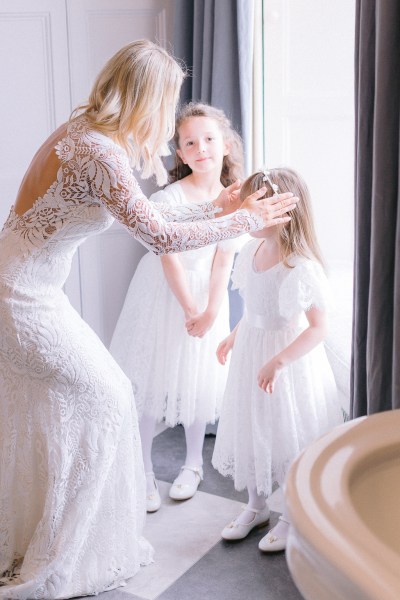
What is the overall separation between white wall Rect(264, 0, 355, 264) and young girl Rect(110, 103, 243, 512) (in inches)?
14.5

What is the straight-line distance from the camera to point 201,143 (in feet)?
8.67


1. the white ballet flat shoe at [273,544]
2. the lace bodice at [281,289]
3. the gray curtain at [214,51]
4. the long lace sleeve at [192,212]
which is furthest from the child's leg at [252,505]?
the gray curtain at [214,51]

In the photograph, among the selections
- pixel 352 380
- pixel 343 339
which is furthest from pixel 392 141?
pixel 343 339

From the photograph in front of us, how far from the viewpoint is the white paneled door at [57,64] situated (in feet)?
10.4

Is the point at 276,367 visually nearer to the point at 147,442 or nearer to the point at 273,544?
the point at 273,544

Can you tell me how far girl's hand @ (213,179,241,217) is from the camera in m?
2.31

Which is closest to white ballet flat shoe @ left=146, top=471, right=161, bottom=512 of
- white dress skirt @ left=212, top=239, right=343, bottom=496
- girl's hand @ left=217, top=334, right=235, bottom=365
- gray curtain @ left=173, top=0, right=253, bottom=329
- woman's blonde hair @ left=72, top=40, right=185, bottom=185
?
white dress skirt @ left=212, top=239, right=343, bottom=496

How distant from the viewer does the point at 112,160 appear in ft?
6.19

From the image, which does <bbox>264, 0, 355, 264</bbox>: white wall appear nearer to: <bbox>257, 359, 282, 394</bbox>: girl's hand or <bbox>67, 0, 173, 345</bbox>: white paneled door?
<bbox>67, 0, 173, 345</bbox>: white paneled door

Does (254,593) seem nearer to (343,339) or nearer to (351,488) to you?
(343,339)

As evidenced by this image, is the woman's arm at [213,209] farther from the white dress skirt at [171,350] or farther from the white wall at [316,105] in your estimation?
the white wall at [316,105]

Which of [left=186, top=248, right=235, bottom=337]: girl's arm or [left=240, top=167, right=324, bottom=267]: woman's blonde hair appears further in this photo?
[left=186, top=248, right=235, bottom=337]: girl's arm

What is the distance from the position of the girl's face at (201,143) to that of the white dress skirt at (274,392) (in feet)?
1.59

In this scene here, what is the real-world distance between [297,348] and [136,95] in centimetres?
78
